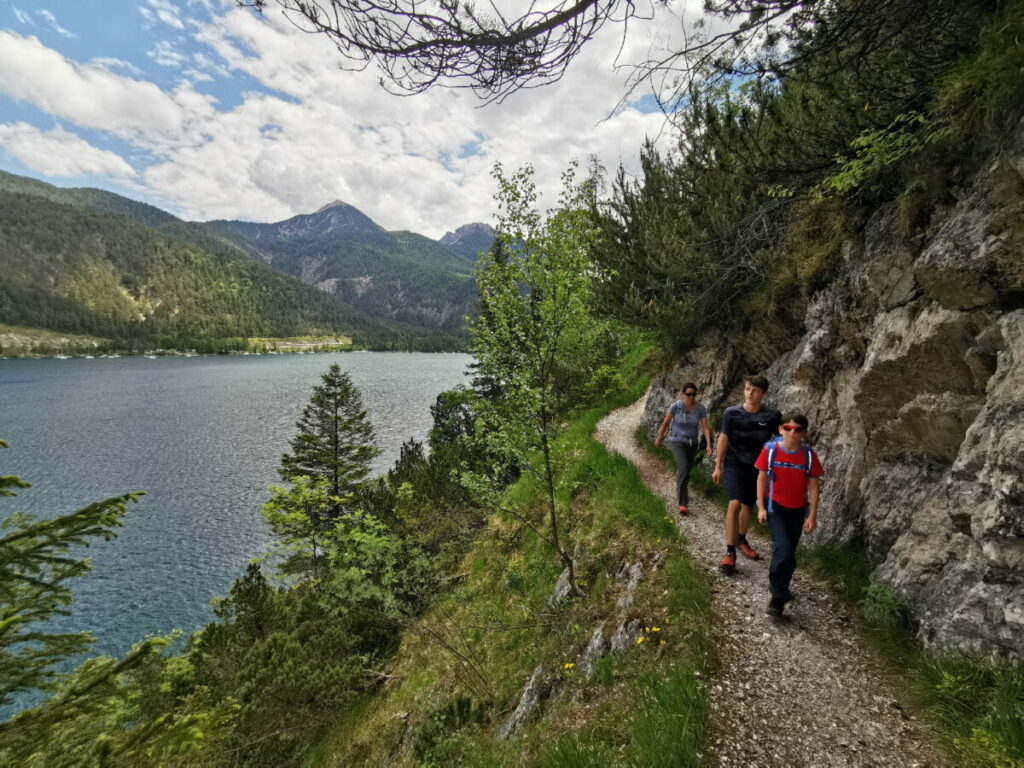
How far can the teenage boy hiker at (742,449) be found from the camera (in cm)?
593

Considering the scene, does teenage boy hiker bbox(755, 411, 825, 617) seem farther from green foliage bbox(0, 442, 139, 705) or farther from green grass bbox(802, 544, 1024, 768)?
green foliage bbox(0, 442, 139, 705)

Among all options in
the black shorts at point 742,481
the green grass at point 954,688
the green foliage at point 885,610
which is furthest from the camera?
the black shorts at point 742,481

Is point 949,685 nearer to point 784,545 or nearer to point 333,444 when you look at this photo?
point 784,545

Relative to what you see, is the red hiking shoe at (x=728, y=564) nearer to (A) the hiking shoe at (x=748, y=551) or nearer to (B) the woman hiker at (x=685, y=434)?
Answer: (A) the hiking shoe at (x=748, y=551)

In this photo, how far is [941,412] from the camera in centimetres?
477

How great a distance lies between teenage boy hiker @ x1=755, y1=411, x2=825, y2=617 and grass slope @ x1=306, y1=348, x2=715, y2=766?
0.81m

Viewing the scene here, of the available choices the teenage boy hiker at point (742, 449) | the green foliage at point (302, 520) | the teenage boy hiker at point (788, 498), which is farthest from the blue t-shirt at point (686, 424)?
the green foliage at point (302, 520)

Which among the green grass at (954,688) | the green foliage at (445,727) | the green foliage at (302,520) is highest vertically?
the green grass at (954,688)

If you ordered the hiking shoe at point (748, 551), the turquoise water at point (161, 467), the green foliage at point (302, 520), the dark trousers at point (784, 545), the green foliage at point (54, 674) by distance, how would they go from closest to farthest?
the green foliage at point (54, 674) → the dark trousers at point (784, 545) → the hiking shoe at point (748, 551) → the green foliage at point (302, 520) → the turquoise water at point (161, 467)

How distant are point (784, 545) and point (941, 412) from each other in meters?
2.15

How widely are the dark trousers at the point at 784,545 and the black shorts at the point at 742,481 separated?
1.07 m

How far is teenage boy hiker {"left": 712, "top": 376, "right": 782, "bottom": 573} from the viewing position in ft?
19.5

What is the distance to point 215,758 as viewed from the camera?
971 centimetres

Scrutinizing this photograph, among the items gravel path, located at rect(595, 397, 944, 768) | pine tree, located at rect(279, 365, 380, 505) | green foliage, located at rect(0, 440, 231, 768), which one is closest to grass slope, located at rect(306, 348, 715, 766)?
gravel path, located at rect(595, 397, 944, 768)
